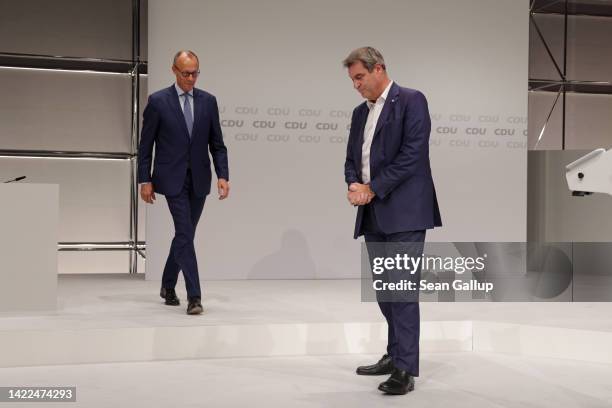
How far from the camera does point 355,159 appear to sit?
128 inches

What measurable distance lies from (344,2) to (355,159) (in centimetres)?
318

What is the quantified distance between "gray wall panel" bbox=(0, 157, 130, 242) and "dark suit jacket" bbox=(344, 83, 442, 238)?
464cm

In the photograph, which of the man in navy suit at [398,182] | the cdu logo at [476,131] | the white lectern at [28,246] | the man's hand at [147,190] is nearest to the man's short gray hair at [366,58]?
the man in navy suit at [398,182]

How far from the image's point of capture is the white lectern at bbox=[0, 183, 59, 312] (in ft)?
13.3

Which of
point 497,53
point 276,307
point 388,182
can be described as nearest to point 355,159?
point 388,182

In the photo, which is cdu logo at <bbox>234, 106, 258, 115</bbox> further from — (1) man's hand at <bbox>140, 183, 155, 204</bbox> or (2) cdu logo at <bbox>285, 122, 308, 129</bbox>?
(1) man's hand at <bbox>140, 183, 155, 204</bbox>

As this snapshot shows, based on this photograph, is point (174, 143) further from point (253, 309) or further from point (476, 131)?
point (476, 131)

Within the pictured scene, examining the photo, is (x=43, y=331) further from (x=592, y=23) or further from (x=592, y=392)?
(x=592, y=23)

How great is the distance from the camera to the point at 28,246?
409 cm

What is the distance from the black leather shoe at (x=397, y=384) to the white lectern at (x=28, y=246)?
1.97m

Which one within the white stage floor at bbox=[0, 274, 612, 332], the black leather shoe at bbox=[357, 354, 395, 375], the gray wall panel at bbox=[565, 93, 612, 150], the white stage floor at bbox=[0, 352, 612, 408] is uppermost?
the gray wall panel at bbox=[565, 93, 612, 150]

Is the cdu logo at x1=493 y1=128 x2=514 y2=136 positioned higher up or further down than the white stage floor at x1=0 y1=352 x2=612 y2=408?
higher up

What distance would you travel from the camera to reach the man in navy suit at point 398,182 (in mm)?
3033

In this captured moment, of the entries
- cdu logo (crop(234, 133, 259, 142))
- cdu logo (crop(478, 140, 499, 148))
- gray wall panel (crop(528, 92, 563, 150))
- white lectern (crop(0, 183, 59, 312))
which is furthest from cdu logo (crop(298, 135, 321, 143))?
gray wall panel (crop(528, 92, 563, 150))
